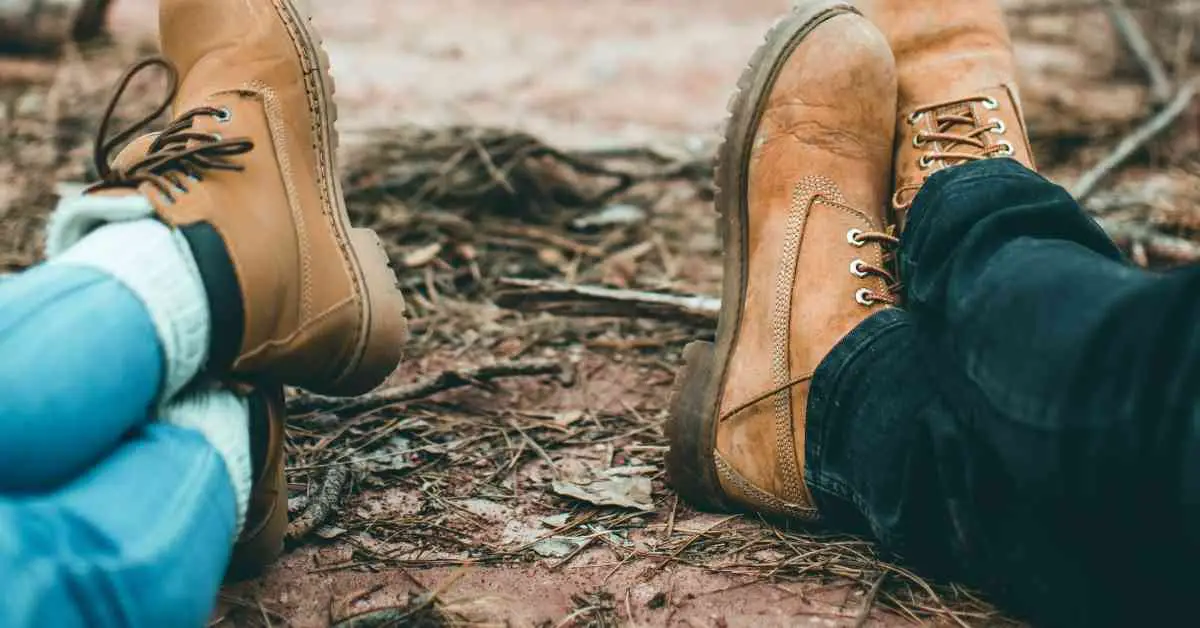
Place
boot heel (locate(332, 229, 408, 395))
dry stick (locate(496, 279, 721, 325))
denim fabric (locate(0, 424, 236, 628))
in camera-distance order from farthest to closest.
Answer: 1. dry stick (locate(496, 279, 721, 325))
2. boot heel (locate(332, 229, 408, 395))
3. denim fabric (locate(0, 424, 236, 628))

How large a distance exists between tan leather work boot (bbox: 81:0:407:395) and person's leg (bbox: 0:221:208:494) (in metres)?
0.08

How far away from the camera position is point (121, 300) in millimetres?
1106

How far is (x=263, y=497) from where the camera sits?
1.32 m

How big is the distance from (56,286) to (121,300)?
6cm

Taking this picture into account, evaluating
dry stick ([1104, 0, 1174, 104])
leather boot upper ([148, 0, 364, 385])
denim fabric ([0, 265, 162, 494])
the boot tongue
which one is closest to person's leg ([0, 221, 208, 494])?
denim fabric ([0, 265, 162, 494])

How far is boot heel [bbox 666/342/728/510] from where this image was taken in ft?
4.95

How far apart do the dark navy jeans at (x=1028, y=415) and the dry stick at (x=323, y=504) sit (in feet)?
2.30

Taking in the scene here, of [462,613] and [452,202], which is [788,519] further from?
[452,202]

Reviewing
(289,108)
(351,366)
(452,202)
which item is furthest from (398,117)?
(351,366)

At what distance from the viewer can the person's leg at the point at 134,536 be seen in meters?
0.90

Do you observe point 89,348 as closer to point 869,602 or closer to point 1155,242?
point 869,602

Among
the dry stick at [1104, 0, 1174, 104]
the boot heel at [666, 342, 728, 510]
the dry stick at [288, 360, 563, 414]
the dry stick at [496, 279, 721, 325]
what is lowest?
the dry stick at [288, 360, 563, 414]

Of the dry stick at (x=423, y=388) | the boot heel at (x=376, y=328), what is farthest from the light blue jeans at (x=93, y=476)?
the dry stick at (x=423, y=388)

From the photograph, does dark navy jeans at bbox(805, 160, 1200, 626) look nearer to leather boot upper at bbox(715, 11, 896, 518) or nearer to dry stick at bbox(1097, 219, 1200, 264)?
leather boot upper at bbox(715, 11, 896, 518)
